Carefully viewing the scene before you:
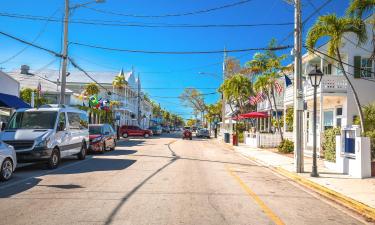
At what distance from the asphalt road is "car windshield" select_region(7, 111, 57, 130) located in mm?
2389

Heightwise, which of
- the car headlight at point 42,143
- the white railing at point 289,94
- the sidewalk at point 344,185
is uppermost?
the white railing at point 289,94

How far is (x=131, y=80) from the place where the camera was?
8038 centimetres

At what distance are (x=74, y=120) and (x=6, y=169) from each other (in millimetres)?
6585

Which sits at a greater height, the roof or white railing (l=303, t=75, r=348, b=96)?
the roof

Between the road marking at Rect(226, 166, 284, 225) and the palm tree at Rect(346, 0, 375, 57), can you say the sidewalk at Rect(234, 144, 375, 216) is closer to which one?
the road marking at Rect(226, 166, 284, 225)

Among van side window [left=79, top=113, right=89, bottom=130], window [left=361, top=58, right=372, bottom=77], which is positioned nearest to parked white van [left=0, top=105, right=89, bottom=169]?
van side window [left=79, top=113, right=89, bottom=130]

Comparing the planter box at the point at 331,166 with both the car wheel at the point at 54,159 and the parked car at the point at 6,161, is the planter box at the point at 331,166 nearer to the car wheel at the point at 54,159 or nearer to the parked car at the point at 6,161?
the car wheel at the point at 54,159

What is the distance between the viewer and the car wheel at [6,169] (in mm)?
11930

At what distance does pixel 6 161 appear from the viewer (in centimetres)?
1216

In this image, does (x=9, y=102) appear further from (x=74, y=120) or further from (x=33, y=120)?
(x=33, y=120)

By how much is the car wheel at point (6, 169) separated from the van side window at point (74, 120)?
555cm

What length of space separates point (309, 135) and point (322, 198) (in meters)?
18.0

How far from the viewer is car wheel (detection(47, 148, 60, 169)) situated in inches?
602

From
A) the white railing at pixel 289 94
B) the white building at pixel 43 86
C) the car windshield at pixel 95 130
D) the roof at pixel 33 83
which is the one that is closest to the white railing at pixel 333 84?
the white railing at pixel 289 94
